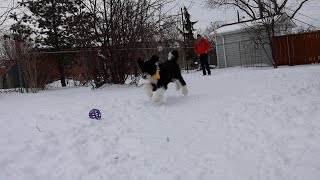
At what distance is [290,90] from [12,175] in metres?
5.96

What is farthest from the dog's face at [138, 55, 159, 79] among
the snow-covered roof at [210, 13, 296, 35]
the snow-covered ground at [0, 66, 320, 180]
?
the snow-covered roof at [210, 13, 296, 35]

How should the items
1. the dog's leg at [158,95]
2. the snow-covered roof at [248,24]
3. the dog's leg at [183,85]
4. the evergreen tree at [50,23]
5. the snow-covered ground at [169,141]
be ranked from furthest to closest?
the evergreen tree at [50,23] < the snow-covered roof at [248,24] < the dog's leg at [183,85] < the dog's leg at [158,95] < the snow-covered ground at [169,141]

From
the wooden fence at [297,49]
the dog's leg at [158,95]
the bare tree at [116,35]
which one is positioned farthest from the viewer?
the wooden fence at [297,49]

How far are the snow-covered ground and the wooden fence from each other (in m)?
12.3

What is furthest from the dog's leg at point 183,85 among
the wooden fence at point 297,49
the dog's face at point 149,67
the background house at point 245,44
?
the background house at point 245,44

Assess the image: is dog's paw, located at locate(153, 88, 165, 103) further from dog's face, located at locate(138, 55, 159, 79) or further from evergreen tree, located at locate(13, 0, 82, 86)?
evergreen tree, located at locate(13, 0, 82, 86)

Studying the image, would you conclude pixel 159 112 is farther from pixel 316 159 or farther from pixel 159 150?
pixel 316 159

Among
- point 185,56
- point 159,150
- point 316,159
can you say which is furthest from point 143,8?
point 185,56

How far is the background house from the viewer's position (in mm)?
19850

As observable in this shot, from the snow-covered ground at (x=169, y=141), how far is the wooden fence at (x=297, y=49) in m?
12.3

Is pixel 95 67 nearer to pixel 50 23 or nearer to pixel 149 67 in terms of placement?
pixel 149 67

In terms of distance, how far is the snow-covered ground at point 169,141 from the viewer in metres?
3.87

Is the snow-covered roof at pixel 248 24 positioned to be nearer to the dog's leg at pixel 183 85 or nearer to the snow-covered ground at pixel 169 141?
the dog's leg at pixel 183 85

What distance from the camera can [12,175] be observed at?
3604 millimetres
